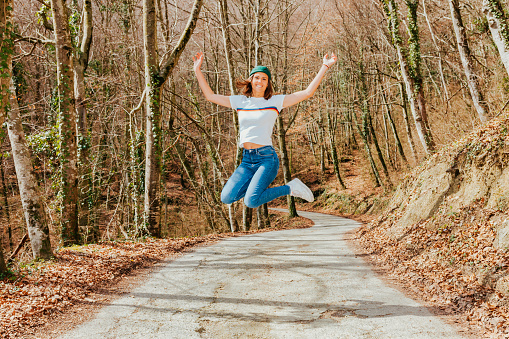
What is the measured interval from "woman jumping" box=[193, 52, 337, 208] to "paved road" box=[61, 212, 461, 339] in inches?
60.1

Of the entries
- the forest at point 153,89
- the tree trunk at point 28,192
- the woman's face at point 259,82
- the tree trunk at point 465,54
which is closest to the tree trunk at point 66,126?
the forest at point 153,89

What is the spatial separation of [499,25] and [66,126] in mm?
10938

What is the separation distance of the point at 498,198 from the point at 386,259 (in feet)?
8.01

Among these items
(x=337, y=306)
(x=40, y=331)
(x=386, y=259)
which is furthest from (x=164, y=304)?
(x=386, y=259)

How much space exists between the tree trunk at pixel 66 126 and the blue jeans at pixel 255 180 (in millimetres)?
5941

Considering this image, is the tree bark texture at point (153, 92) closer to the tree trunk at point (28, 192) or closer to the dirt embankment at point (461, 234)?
the tree trunk at point (28, 192)

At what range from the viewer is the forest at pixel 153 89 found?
879cm

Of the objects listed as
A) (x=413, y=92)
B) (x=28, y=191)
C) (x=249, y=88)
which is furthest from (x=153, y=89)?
(x=413, y=92)

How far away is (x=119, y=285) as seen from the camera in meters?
6.08

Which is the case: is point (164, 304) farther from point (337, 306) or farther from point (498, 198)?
point (498, 198)

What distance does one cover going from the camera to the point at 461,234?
621 cm

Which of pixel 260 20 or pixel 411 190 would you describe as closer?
pixel 411 190

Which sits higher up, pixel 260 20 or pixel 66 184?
pixel 260 20

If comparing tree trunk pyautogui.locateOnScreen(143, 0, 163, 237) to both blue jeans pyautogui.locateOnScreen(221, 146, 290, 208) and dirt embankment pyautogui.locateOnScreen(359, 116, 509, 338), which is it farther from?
blue jeans pyautogui.locateOnScreen(221, 146, 290, 208)
